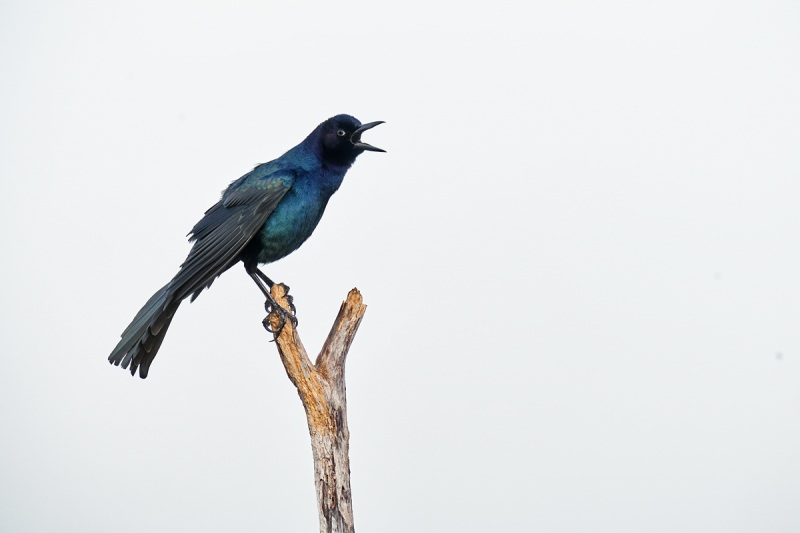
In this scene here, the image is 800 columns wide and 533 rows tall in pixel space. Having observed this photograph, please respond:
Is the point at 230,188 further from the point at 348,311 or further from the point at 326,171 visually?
Answer: the point at 348,311

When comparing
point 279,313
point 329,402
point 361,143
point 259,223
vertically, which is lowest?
point 329,402

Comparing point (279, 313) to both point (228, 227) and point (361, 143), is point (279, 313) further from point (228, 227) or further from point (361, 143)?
point (361, 143)

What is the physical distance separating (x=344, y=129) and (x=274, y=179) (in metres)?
0.52

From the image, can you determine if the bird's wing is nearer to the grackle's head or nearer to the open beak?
the grackle's head

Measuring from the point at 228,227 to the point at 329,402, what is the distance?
3.46ft

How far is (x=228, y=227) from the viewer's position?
4430mm

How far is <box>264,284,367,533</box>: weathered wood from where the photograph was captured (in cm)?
414

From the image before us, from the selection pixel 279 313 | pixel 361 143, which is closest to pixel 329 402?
pixel 279 313

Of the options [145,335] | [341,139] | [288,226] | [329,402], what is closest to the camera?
[329,402]

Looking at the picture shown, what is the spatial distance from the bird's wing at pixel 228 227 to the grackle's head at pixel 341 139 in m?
0.29

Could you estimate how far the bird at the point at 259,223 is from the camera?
4.32 meters

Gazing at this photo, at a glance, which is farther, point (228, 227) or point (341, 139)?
point (341, 139)

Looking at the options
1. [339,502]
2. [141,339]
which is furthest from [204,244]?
[339,502]

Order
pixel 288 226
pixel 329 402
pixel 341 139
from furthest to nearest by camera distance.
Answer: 1. pixel 341 139
2. pixel 288 226
3. pixel 329 402
